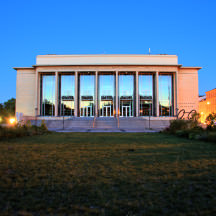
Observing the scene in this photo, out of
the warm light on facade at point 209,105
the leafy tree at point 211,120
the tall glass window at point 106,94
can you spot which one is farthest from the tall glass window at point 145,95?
the leafy tree at point 211,120

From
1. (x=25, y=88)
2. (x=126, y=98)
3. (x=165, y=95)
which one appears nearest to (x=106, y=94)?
(x=126, y=98)

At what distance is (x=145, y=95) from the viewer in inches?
1666

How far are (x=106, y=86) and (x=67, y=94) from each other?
9369mm

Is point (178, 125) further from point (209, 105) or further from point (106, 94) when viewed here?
point (209, 105)

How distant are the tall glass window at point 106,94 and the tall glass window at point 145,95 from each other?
6.58 meters

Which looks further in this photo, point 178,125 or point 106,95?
point 106,95

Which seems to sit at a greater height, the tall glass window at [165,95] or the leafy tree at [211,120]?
the tall glass window at [165,95]

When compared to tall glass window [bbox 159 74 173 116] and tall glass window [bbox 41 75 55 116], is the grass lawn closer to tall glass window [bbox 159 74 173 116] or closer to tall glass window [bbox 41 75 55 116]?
tall glass window [bbox 159 74 173 116]

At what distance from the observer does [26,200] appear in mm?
2107

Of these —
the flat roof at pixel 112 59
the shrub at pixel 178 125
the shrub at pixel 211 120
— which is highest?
the flat roof at pixel 112 59

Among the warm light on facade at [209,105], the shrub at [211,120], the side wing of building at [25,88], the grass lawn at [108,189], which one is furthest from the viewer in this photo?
the warm light on facade at [209,105]

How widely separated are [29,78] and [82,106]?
48.1 ft

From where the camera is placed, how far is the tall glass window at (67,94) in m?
42.2

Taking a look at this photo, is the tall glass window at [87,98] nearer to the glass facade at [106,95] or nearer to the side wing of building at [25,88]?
the glass facade at [106,95]
